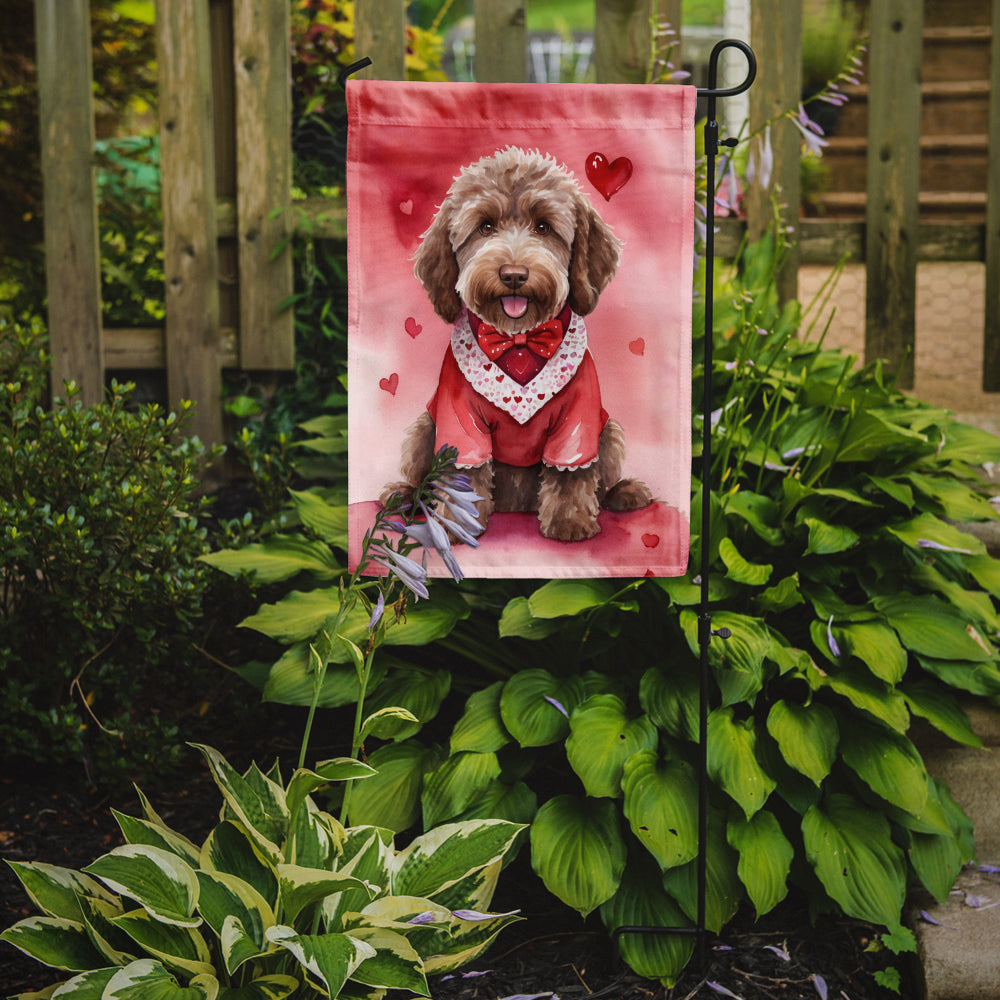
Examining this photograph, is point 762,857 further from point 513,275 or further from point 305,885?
point 513,275

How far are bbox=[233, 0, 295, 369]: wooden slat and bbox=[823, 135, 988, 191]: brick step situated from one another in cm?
416

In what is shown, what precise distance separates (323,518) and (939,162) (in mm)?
5564

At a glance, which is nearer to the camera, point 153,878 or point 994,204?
point 153,878

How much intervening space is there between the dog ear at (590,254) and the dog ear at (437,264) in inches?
8.3

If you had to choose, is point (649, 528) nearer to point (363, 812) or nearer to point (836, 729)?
point (836, 729)

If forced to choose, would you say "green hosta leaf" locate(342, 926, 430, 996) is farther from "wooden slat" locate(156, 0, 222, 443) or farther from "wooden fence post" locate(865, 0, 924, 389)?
"wooden fence post" locate(865, 0, 924, 389)

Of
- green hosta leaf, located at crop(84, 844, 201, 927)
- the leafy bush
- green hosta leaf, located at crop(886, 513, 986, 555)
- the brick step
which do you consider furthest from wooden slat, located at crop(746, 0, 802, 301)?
the brick step

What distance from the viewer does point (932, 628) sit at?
2.12 metres

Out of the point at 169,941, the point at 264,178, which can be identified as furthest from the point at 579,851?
the point at 264,178

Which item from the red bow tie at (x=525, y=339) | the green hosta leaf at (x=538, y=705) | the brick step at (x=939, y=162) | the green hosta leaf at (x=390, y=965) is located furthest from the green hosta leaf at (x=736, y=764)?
the brick step at (x=939, y=162)

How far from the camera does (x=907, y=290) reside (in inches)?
136

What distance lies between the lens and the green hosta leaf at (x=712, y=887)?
1897 millimetres

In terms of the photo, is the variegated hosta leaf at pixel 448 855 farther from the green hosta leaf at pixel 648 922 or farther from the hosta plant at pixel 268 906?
the green hosta leaf at pixel 648 922

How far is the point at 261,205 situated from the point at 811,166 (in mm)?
3932
